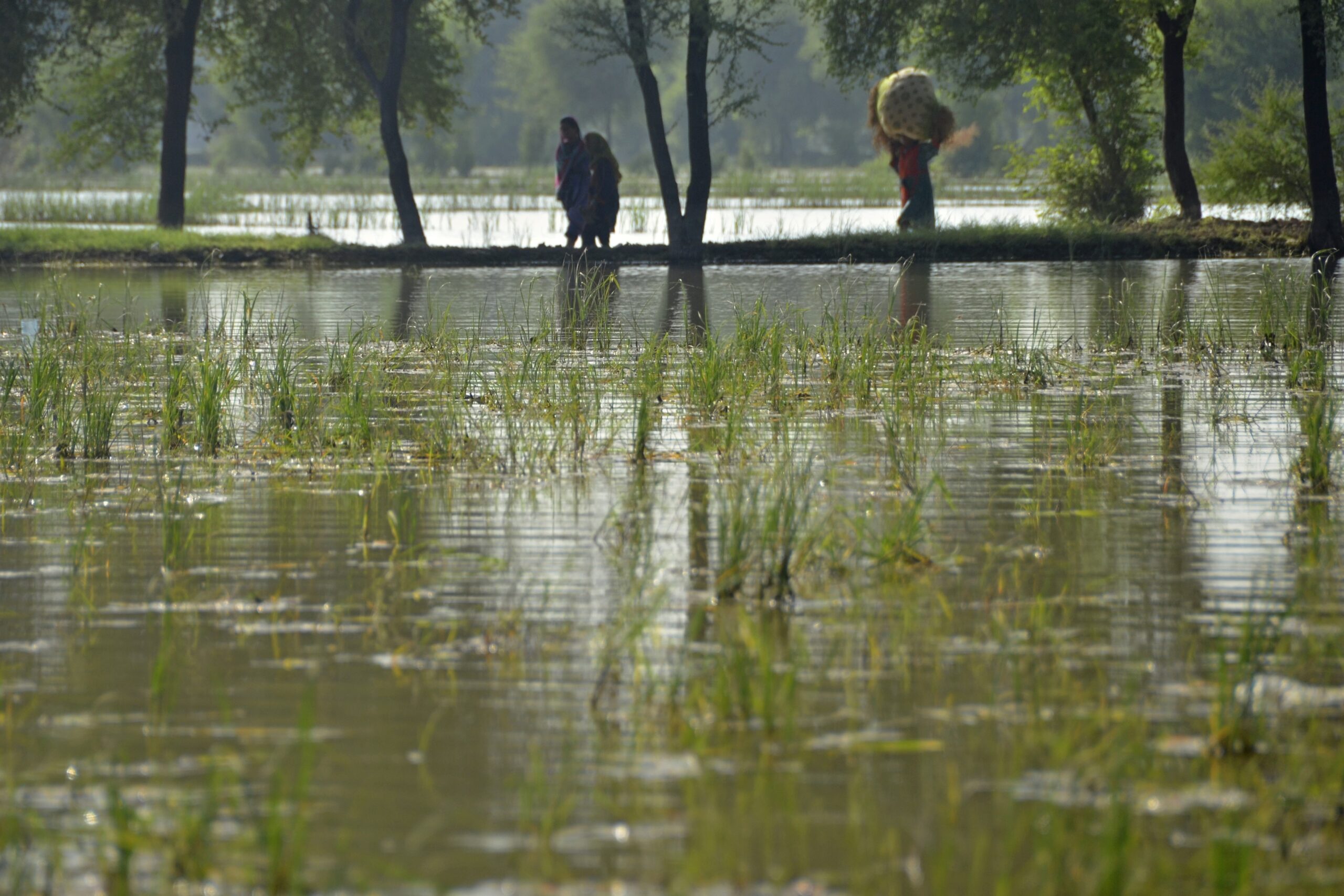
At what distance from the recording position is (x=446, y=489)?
6.93m

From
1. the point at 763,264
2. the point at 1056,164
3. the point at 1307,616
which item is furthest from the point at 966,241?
the point at 1307,616

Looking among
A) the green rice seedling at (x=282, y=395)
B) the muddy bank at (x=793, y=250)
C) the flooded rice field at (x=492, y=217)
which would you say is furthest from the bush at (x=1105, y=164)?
the green rice seedling at (x=282, y=395)

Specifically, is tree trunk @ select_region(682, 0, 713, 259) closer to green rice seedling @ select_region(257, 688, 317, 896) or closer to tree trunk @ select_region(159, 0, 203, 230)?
tree trunk @ select_region(159, 0, 203, 230)

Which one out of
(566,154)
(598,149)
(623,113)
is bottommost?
(566,154)

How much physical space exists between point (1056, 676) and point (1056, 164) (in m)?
25.2

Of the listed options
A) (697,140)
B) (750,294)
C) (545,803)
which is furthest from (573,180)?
(545,803)

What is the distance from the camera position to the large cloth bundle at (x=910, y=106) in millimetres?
25797

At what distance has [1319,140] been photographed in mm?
21516

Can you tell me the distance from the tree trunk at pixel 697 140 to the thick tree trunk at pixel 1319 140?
8.01m

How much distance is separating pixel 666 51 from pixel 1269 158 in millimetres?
10125

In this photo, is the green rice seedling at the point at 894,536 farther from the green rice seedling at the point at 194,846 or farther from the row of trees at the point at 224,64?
the row of trees at the point at 224,64

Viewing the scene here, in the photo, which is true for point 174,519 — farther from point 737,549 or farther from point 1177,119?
point 1177,119

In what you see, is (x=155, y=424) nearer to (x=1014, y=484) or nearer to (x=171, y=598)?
(x=171, y=598)

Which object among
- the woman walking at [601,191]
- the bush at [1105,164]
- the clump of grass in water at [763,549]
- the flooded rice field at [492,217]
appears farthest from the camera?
the flooded rice field at [492,217]
